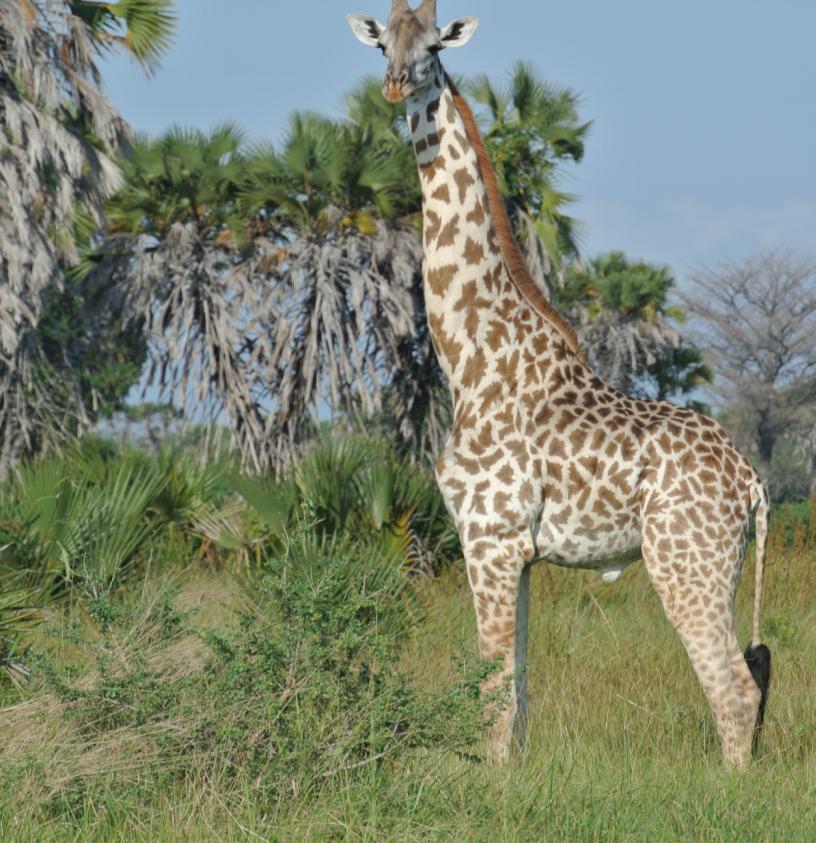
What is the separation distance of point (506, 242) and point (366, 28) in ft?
3.92

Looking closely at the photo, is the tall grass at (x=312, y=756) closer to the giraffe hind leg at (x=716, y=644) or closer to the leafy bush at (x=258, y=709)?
the leafy bush at (x=258, y=709)

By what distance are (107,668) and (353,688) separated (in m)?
1.04

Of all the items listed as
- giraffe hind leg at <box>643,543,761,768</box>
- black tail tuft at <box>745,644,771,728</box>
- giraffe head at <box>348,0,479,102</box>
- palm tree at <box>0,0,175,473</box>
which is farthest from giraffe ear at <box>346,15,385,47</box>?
palm tree at <box>0,0,175,473</box>

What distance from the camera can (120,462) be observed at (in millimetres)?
12375

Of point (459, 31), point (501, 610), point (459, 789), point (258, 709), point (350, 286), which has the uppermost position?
point (350, 286)

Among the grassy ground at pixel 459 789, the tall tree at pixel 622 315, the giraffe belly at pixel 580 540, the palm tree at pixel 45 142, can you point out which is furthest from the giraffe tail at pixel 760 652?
the tall tree at pixel 622 315

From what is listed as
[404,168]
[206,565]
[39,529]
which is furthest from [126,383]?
[39,529]

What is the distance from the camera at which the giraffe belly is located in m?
6.03

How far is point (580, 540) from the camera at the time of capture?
6039mm

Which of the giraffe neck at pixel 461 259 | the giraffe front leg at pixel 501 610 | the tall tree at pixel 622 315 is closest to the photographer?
the giraffe front leg at pixel 501 610

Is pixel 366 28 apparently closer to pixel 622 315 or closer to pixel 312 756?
pixel 312 756

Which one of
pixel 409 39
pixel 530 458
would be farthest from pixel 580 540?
pixel 409 39

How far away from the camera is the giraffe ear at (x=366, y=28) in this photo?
6141mm

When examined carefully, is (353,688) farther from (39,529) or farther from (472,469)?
(39,529)
